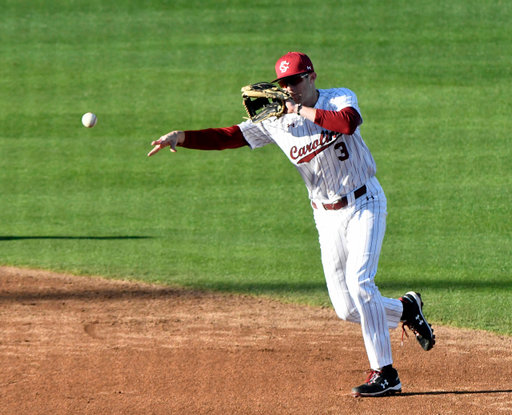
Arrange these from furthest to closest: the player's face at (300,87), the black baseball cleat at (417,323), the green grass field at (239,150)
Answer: the green grass field at (239,150) < the black baseball cleat at (417,323) < the player's face at (300,87)

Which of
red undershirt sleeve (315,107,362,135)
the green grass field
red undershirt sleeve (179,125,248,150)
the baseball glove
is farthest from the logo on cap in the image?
the green grass field

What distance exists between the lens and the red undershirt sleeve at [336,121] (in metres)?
4.21

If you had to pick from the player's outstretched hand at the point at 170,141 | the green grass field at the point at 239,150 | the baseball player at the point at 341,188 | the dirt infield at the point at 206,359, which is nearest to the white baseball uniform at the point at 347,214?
the baseball player at the point at 341,188

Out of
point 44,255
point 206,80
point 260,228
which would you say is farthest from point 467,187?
point 206,80

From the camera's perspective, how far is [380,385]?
438 cm

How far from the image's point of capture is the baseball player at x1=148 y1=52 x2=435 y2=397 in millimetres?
4371

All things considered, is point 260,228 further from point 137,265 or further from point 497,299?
point 497,299

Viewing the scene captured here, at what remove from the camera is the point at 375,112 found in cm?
1288

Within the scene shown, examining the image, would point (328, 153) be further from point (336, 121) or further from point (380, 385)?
point (380, 385)

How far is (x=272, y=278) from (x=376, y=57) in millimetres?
9168

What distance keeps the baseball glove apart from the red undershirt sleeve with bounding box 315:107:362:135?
0.84 ft

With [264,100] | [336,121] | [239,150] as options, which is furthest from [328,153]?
[239,150]

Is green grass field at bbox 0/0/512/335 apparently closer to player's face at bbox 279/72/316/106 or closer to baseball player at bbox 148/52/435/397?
baseball player at bbox 148/52/435/397

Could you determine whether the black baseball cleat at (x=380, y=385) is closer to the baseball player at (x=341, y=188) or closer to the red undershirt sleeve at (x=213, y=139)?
the baseball player at (x=341, y=188)
